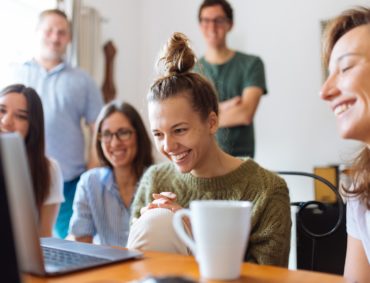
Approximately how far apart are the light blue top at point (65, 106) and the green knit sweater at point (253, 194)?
1264 mm

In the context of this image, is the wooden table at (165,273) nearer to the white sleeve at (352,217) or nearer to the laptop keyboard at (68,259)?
the laptop keyboard at (68,259)

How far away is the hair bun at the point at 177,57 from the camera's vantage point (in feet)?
4.58

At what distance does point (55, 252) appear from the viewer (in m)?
0.85

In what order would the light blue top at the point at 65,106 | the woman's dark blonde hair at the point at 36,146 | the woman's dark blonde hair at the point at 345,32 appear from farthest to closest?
the light blue top at the point at 65,106
the woman's dark blonde hair at the point at 36,146
the woman's dark blonde hair at the point at 345,32

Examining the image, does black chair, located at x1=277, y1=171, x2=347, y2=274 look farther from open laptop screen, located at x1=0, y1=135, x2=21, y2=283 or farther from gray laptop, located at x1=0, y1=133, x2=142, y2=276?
open laptop screen, located at x1=0, y1=135, x2=21, y2=283

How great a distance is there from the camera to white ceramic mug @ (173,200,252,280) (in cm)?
61

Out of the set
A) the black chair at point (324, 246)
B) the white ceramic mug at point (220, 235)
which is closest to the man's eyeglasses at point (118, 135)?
the black chair at point (324, 246)

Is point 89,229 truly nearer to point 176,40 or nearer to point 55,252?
point 176,40

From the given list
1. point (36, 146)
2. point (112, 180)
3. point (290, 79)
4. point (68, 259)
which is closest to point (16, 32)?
point (36, 146)

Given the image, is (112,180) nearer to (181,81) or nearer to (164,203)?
(181,81)

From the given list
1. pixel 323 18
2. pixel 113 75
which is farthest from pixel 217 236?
pixel 113 75

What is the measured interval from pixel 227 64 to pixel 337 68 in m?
1.42

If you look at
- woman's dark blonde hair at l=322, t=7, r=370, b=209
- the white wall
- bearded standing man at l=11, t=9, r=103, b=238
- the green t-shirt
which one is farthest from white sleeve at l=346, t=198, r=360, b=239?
the white wall

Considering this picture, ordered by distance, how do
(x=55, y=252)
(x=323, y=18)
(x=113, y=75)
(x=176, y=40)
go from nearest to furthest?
1. (x=55, y=252)
2. (x=176, y=40)
3. (x=323, y=18)
4. (x=113, y=75)
